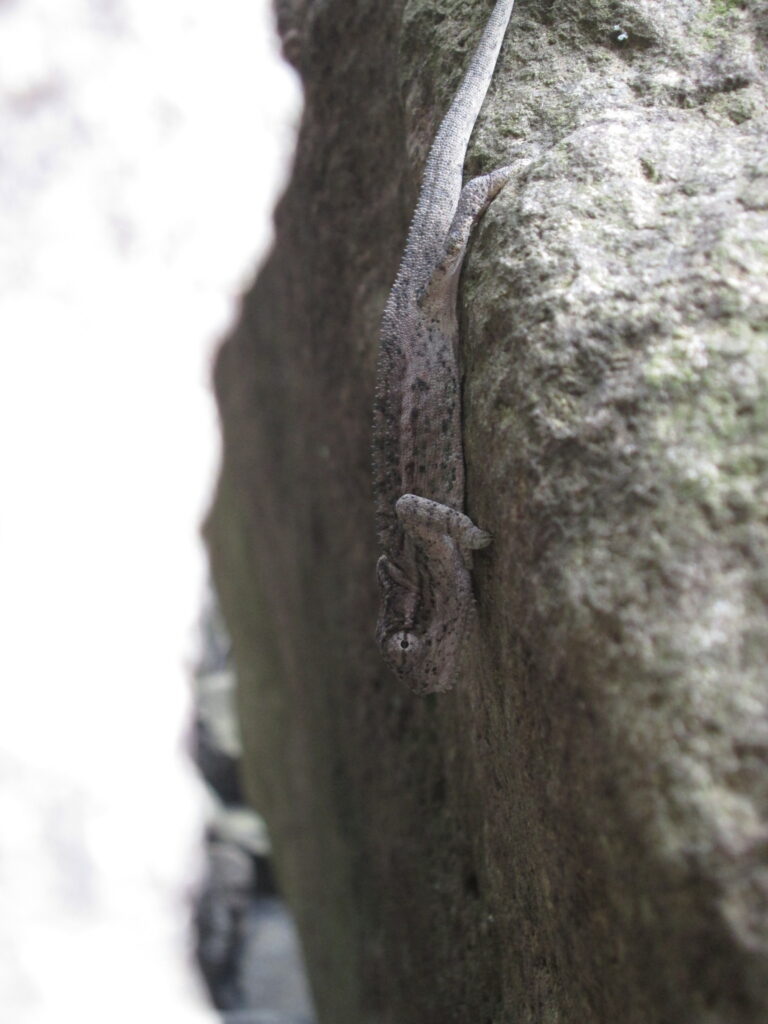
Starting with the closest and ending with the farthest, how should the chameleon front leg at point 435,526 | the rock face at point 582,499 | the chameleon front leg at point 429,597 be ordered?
1. the rock face at point 582,499
2. the chameleon front leg at point 435,526
3. the chameleon front leg at point 429,597

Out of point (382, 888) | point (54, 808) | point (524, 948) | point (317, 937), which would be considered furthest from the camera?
point (54, 808)

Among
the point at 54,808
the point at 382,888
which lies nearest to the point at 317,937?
the point at 382,888

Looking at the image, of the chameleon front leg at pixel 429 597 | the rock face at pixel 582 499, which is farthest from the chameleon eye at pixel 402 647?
the rock face at pixel 582 499

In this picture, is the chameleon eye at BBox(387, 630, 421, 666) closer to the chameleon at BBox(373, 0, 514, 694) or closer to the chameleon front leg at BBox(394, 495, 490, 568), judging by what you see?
the chameleon at BBox(373, 0, 514, 694)

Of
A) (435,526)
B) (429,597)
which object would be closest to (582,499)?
(435,526)

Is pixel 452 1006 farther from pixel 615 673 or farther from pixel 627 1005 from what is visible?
pixel 615 673

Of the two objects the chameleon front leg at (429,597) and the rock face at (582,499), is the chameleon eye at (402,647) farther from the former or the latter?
the rock face at (582,499)

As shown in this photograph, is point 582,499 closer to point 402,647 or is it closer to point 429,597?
point 429,597
